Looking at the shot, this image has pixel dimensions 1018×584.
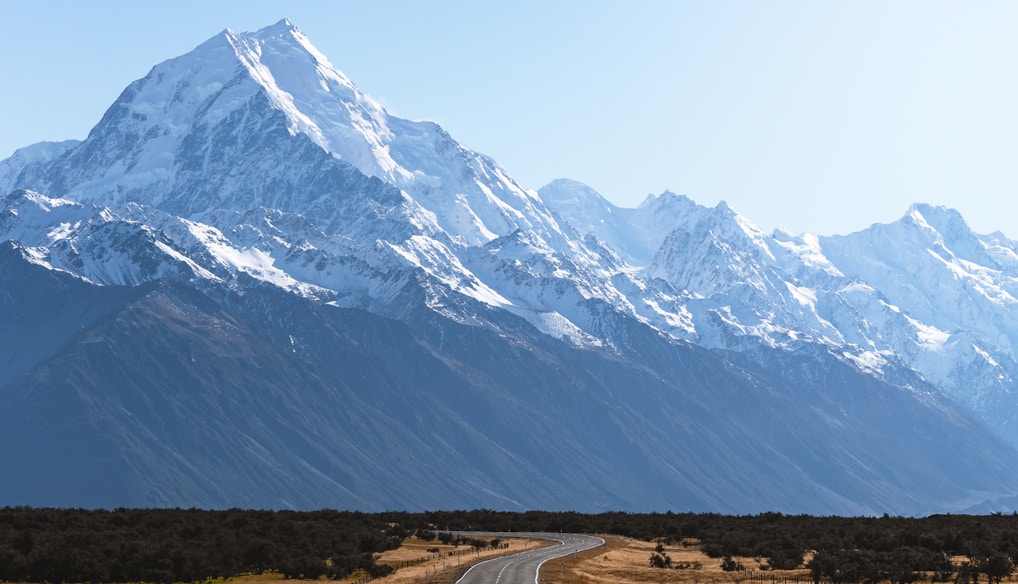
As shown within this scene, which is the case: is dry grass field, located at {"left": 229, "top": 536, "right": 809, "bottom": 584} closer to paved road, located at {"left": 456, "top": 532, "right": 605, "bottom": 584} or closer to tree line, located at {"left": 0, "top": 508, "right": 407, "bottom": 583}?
paved road, located at {"left": 456, "top": 532, "right": 605, "bottom": 584}

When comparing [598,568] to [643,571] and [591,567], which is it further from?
[643,571]

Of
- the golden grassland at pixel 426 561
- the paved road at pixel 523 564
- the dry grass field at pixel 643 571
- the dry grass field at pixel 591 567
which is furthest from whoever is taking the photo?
the golden grassland at pixel 426 561

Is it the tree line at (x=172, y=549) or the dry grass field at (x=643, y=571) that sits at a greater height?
the dry grass field at (x=643, y=571)

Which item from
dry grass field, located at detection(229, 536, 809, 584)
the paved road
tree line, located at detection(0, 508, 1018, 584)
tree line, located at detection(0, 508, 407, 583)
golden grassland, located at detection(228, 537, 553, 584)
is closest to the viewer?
the paved road

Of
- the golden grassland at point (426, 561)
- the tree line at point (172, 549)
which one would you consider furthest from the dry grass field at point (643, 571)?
the tree line at point (172, 549)

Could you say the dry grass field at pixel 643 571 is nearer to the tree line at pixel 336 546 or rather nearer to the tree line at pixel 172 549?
the tree line at pixel 336 546

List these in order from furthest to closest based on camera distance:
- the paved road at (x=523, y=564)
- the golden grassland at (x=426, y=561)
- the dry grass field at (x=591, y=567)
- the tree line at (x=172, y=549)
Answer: the golden grassland at (x=426, y=561) → the dry grass field at (x=591, y=567) → the tree line at (x=172, y=549) → the paved road at (x=523, y=564)

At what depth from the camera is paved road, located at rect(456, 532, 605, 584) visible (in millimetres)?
95500

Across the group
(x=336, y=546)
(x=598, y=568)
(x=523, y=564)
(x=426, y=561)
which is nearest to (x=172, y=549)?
(x=336, y=546)

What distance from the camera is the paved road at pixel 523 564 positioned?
95500 mm

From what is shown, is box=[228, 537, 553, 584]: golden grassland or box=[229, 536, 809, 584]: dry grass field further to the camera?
box=[228, 537, 553, 584]: golden grassland

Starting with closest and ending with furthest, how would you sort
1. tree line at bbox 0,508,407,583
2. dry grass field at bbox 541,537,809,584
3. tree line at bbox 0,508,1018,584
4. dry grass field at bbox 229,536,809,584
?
tree line at bbox 0,508,1018,584 → tree line at bbox 0,508,407,583 → dry grass field at bbox 541,537,809,584 → dry grass field at bbox 229,536,809,584

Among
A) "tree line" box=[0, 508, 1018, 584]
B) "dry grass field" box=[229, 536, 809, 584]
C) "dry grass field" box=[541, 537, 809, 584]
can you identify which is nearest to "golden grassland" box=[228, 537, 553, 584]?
"dry grass field" box=[229, 536, 809, 584]

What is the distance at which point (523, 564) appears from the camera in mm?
106750
